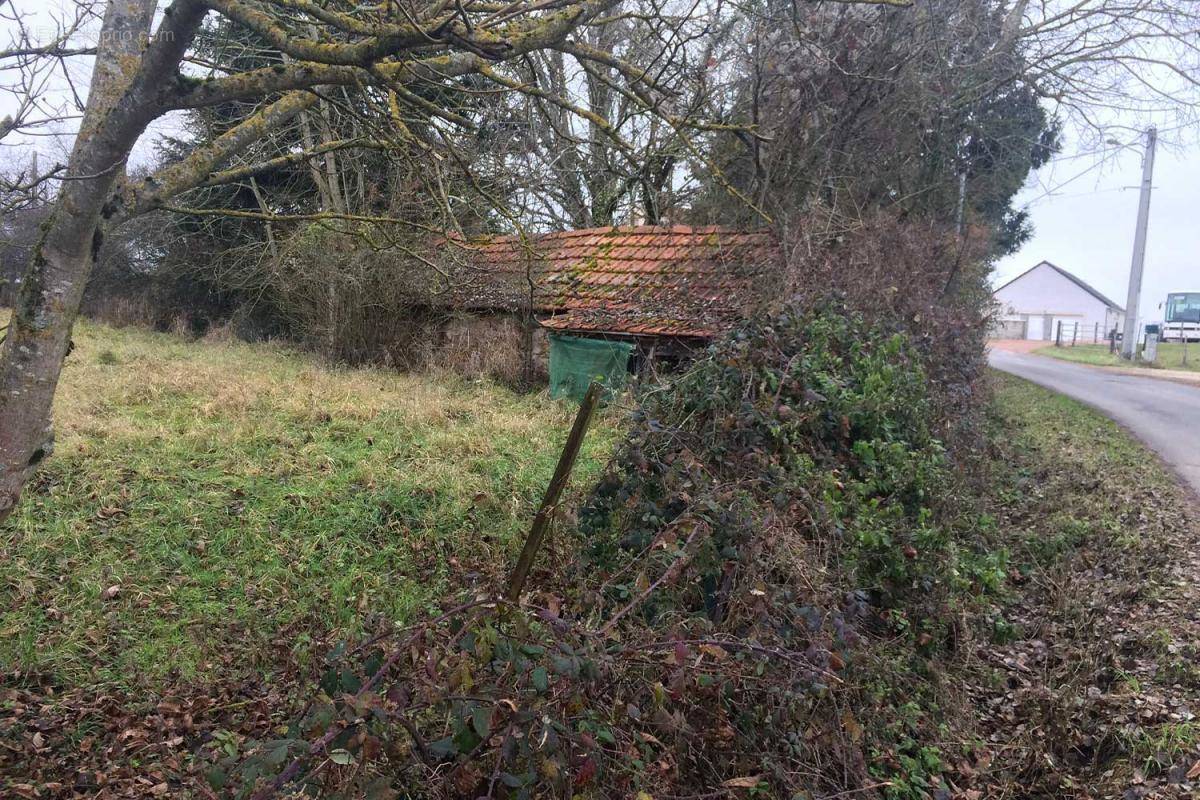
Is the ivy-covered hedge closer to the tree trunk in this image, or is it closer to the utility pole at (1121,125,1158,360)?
the tree trunk

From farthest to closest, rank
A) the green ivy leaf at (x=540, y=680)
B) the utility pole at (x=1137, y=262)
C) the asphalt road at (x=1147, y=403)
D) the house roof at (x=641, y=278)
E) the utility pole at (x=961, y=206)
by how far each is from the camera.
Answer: the utility pole at (x=1137, y=262)
the utility pole at (x=961, y=206)
the house roof at (x=641, y=278)
the asphalt road at (x=1147, y=403)
the green ivy leaf at (x=540, y=680)

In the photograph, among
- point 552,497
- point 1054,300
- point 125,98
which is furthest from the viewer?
point 1054,300

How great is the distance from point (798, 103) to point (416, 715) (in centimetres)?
1081

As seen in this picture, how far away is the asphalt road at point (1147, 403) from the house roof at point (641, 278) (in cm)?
544

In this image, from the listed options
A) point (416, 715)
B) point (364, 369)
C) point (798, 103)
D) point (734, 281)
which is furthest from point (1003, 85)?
point (416, 715)

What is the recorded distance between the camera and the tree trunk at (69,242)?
3.41 m

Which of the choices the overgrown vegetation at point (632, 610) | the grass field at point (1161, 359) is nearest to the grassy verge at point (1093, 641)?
the overgrown vegetation at point (632, 610)

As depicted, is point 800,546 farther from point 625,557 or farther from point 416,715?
point 416,715

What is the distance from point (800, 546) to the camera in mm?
4445

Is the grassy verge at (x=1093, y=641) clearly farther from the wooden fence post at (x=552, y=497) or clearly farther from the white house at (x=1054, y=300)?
the white house at (x=1054, y=300)

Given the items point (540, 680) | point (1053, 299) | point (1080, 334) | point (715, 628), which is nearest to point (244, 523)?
point (715, 628)

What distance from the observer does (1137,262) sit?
26266 millimetres

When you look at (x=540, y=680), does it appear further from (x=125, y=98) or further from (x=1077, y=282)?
(x=1077, y=282)

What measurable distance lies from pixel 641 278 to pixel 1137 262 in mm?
22654
